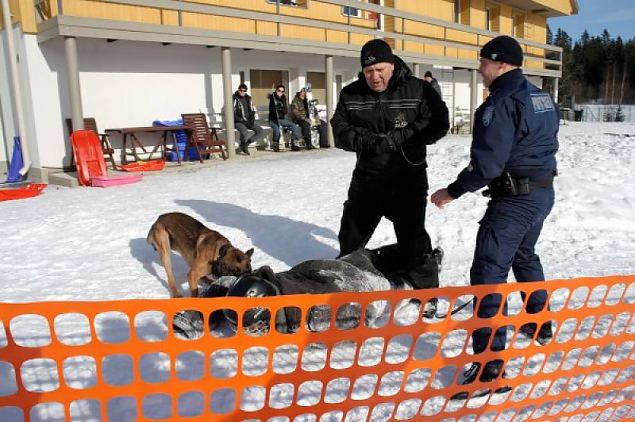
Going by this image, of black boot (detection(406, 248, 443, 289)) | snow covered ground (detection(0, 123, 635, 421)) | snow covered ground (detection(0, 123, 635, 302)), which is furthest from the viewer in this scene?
snow covered ground (detection(0, 123, 635, 302))

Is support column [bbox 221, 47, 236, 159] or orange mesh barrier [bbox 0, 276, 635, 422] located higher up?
support column [bbox 221, 47, 236, 159]

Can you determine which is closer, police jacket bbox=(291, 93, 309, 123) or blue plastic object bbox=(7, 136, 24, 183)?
blue plastic object bbox=(7, 136, 24, 183)

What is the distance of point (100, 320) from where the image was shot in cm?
310

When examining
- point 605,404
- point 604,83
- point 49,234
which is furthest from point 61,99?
point 604,83

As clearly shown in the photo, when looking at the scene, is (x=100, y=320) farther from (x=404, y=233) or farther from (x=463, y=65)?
(x=463, y=65)

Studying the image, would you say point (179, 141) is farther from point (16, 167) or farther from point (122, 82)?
point (16, 167)

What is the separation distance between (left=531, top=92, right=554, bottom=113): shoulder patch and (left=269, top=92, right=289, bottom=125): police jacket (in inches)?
401

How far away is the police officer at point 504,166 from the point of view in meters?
2.39

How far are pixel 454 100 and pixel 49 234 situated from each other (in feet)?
59.7

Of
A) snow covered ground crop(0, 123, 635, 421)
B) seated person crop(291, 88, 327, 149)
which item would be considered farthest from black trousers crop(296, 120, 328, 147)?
snow covered ground crop(0, 123, 635, 421)

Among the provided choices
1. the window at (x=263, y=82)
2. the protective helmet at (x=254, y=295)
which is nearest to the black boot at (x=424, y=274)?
the protective helmet at (x=254, y=295)

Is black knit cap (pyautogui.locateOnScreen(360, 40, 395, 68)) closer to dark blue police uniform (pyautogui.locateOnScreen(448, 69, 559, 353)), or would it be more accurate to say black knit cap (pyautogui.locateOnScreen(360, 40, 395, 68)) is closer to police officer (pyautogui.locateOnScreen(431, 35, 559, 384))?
police officer (pyautogui.locateOnScreen(431, 35, 559, 384))

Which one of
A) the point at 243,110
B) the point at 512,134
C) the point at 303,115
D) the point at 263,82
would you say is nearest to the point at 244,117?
the point at 243,110

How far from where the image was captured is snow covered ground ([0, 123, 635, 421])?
140 inches
